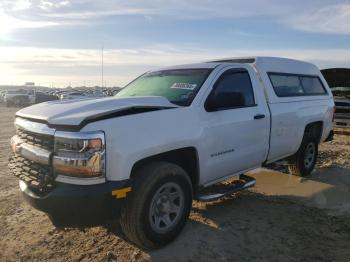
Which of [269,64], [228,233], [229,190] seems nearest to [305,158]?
[269,64]

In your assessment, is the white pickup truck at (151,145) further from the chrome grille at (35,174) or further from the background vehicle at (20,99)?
the background vehicle at (20,99)

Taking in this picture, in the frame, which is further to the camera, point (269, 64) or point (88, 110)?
point (269, 64)

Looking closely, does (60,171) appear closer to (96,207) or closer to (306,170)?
(96,207)

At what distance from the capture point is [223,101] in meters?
4.83

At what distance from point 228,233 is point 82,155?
2.00m

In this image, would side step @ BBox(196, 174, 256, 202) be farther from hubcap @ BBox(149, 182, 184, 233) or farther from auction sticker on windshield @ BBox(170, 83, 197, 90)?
auction sticker on windshield @ BBox(170, 83, 197, 90)

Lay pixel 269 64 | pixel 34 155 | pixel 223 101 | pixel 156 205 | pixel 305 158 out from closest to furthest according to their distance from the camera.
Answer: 1. pixel 34 155
2. pixel 156 205
3. pixel 223 101
4. pixel 269 64
5. pixel 305 158

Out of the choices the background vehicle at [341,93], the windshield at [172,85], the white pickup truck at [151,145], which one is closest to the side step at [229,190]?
the white pickup truck at [151,145]

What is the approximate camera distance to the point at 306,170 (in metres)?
7.32

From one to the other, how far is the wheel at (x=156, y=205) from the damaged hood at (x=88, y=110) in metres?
0.61

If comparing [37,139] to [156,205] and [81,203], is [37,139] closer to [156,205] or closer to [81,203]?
[81,203]

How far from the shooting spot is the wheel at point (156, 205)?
3.88 meters

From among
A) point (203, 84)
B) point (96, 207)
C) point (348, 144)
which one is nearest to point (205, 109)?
point (203, 84)

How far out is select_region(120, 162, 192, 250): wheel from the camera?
3.88 meters
